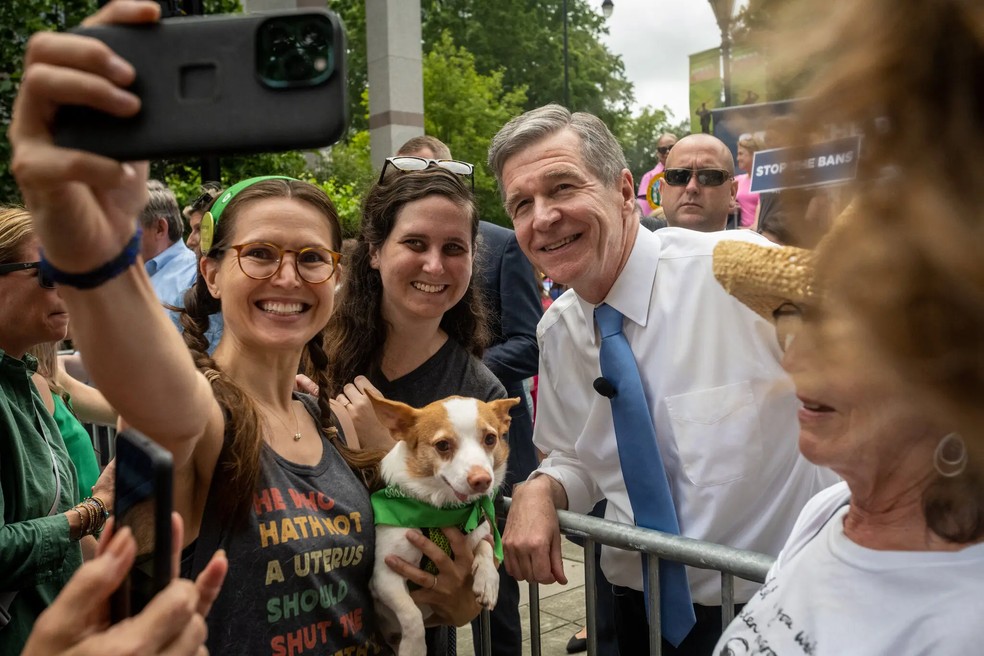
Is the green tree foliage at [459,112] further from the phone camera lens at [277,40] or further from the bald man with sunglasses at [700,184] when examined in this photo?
the phone camera lens at [277,40]

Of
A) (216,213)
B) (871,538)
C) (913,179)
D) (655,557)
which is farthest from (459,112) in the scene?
(913,179)

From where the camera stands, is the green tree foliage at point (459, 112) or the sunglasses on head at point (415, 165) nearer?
the sunglasses on head at point (415, 165)

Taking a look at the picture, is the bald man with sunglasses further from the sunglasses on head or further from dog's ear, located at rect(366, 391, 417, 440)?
dog's ear, located at rect(366, 391, 417, 440)

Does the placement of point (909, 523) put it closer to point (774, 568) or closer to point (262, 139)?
point (774, 568)

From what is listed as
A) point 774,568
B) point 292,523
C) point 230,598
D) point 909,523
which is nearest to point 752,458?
point 774,568

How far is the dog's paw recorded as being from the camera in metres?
2.43

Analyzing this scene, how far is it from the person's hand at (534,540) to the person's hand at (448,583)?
0.15 metres

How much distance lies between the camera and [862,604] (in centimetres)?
123

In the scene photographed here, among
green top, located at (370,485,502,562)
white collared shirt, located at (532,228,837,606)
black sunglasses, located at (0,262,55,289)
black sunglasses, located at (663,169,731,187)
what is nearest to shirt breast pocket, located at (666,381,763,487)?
white collared shirt, located at (532,228,837,606)

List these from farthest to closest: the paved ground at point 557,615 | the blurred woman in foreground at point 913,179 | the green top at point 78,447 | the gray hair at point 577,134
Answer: the paved ground at point 557,615
the green top at point 78,447
the gray hair at point 577,134
the blurred woman in foreground at point 913,179

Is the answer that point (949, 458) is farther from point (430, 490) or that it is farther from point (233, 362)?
point (233, 362)

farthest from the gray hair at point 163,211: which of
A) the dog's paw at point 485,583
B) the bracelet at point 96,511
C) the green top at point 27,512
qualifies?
the dog's paw at point 485,583

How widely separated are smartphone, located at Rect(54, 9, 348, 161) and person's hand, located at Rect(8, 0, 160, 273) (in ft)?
0.05

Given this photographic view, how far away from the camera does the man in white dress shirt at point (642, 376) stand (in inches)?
96.2
